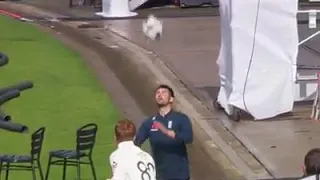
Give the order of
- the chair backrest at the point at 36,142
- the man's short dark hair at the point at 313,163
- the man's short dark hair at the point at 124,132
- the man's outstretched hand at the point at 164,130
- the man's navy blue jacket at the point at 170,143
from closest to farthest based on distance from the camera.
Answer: the man's short dark hair at the point at 313,163, the man's short dark hair at the point at 124,132, the man's outstretched hand at the point at 164,130, the man's navy blue jacket at the point at 170,143, the chair backrest at the point at 36,142

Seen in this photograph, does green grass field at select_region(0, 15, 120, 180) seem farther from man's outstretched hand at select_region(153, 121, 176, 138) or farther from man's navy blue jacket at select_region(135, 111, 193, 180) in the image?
man's outstretched hand at select_region(153, 121, 176, 138)

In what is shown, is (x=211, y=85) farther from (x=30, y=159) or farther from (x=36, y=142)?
(x=36, y=142)

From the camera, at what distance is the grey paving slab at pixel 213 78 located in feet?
36.3

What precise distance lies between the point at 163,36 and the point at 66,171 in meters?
12.9

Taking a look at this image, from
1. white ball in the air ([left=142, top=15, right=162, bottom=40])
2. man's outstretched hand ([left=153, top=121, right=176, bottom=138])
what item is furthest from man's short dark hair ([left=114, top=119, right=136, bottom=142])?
white ball in the air ([left=142, top=15, right=162, bottom=40])

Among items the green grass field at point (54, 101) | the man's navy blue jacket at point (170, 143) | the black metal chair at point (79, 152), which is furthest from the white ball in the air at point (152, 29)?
the man's navy blue jacket at point (170, 143)

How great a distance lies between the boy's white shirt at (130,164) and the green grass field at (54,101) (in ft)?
12.4

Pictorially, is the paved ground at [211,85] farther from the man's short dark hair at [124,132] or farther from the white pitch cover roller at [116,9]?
the man's short dark hair at [124,132]

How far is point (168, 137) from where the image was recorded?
7418mm

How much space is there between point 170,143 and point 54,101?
775 cm

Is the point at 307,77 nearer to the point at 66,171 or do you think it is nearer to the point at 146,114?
the point at 146,114

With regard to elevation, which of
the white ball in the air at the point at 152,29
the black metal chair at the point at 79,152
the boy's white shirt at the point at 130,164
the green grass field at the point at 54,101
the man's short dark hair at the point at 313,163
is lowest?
the green grass field at the point at 54,101

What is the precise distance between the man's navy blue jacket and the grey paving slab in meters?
2.77

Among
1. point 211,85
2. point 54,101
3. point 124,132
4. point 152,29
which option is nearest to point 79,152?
point 124,132
